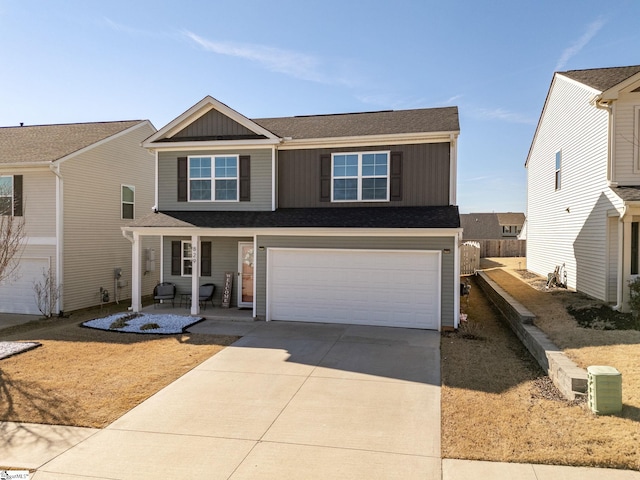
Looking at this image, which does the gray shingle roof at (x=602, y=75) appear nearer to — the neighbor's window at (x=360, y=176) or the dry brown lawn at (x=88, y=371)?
the neighbor's window at (x=360, y=176)

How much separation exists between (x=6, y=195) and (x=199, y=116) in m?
7.28

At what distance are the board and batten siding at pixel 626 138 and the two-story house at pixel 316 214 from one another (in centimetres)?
424

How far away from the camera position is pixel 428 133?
1242cm

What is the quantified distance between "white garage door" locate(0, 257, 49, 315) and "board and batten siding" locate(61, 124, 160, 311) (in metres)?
0.99

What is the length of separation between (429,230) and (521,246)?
93.0 feet

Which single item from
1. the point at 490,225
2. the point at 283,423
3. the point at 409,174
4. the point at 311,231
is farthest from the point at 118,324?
the point at 490,225

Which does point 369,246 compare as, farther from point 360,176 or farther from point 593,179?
point 593,179

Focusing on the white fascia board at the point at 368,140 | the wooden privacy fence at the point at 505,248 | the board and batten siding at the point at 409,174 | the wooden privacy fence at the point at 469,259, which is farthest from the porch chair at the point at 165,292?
the wooden privacy fence at the point at 505,248

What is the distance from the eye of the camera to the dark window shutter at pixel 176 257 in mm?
15195

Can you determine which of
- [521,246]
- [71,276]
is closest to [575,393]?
[71,276]

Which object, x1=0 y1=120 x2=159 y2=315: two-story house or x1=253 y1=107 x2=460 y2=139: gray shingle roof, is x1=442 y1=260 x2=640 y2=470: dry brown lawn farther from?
x1=0 y1=120 x2=159 y2=315: two-story house

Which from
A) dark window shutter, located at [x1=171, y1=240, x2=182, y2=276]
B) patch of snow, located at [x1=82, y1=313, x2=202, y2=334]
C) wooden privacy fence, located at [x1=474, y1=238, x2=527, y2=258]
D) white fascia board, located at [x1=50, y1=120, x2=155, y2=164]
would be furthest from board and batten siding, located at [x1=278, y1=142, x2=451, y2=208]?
wooden privacy fence, located at [x1=474, y1=238, x2=527, y2=258]

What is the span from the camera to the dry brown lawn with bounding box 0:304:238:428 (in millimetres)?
6555

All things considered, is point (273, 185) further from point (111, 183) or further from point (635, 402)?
point (635, 402)
